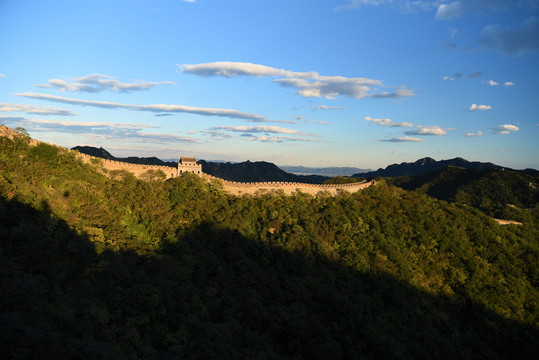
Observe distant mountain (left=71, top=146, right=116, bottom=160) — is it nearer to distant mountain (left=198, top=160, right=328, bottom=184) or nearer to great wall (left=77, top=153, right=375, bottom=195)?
distant mountain (left=198, top=160, right=328, bottom=184)

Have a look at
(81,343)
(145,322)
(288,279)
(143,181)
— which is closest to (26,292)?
(81,343)

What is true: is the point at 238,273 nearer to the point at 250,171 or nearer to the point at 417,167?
the point at 250,171

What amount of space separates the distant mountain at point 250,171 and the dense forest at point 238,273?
244ft

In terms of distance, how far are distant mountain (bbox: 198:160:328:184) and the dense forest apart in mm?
74333

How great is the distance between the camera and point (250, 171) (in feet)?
423

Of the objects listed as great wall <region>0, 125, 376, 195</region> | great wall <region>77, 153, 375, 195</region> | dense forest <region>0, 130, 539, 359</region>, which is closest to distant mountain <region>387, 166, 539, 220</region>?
dense forest <region>0, 130, 539, 359</region>

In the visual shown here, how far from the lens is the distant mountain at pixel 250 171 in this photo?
377ft

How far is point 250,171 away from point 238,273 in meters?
104

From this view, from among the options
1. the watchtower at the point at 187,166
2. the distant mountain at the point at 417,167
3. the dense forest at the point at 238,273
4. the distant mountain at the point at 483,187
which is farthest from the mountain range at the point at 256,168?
the dense forest at the point at 238,273

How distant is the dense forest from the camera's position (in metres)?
15.6

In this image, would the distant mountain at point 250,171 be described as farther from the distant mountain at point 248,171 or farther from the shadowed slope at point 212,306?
the shadowed slope at point 212,306

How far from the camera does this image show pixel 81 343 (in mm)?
12117

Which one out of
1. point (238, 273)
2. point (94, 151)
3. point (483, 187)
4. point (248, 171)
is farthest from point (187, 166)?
point (248, 171)

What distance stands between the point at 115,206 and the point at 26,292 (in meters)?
14.2
